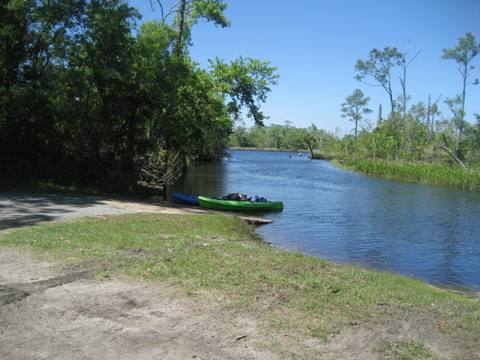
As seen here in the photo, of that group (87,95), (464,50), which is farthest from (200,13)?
(464,50)

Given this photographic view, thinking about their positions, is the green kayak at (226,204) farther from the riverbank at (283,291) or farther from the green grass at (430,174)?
the green grass at (430,174)

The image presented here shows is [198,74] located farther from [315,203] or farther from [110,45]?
[315,203]

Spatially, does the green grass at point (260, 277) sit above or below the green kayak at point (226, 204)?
above

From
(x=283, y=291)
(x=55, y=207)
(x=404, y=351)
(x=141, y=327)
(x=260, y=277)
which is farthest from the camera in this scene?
(x=55, y=207)

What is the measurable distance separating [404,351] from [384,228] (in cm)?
1720

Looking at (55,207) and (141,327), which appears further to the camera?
(55,207)

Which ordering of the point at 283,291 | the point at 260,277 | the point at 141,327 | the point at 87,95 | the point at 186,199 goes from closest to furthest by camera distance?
the point at 141,327 → the point at 283,291 → the point at 260,277 → the point at 87,95 → the point at 186,199

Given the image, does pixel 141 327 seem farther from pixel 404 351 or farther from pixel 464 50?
pixel 464 50

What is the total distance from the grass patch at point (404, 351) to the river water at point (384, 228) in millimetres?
8280

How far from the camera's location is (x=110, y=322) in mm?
6066

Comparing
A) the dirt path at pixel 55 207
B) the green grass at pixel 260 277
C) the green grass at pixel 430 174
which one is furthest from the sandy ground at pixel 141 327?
the green grass at pixel 430 174

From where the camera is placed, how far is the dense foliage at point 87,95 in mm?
20547

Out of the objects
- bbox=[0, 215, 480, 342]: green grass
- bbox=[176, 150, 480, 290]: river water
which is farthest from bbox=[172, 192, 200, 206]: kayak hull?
bbox=[0, 215, 480, 342]: green grass

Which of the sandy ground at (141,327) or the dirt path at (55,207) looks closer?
the sandy ground at (141,327)
